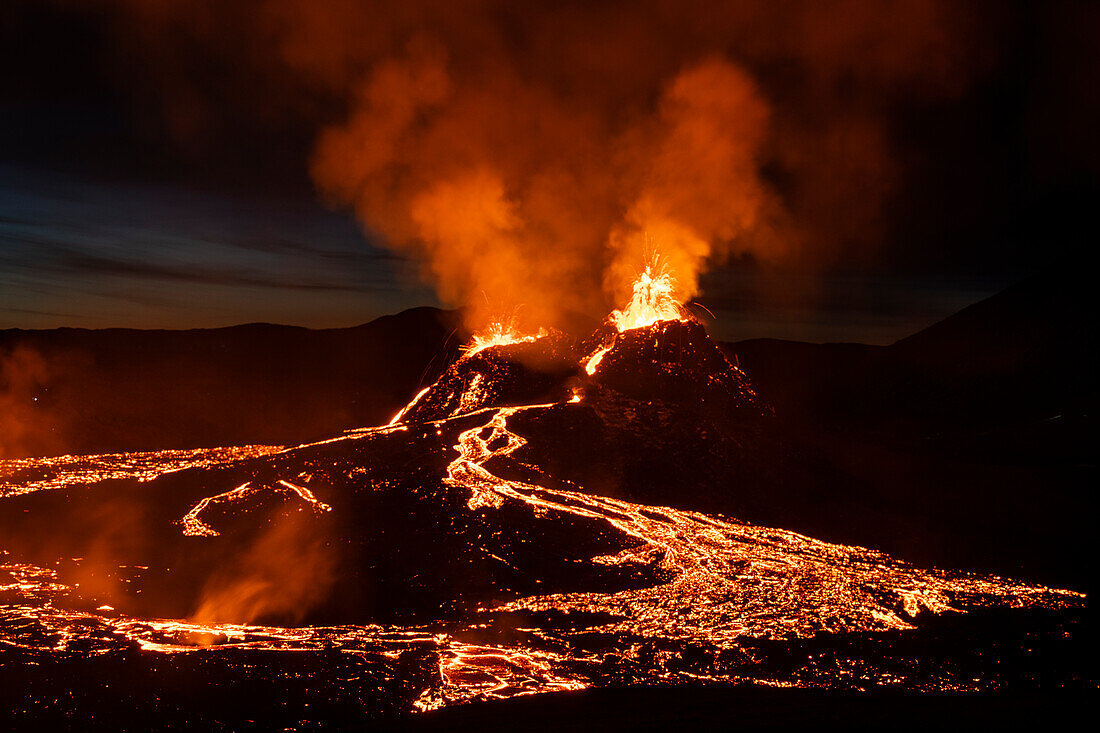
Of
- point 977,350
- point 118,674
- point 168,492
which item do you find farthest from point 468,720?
point 977,350

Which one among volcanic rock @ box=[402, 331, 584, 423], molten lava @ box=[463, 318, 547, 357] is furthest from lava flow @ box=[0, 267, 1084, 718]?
molten lava @ box=[463, 318, 547, 357]

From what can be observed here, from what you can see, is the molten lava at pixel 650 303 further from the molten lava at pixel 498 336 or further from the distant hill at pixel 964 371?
the distant hill at pixel 964 371

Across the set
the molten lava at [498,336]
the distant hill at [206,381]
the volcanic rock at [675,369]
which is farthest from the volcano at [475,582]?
the distant hill at [206,381]

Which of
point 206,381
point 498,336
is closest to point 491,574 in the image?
point 498,336

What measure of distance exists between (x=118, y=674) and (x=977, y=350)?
100 meters

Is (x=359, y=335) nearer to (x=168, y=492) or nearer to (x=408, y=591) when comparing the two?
(x=168, y=492)

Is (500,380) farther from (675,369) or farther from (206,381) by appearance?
(206,381)

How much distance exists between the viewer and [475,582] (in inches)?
675

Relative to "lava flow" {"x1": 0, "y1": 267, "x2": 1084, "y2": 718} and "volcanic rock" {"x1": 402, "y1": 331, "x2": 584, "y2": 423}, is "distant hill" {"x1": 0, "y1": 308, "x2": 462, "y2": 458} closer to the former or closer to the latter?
"volcanic rock" {"x1": 402, "y1": 331, "x2": 584, "y2": 423}

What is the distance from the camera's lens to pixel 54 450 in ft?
155

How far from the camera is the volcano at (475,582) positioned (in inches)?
523

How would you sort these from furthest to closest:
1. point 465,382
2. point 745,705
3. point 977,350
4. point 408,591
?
1. point 977,350
2. point 465,382
3. point 408,591
4. point 745,705

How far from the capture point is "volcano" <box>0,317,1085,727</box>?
13.3m

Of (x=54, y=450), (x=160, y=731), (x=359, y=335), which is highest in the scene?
(x=359, y=335)
